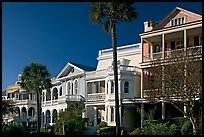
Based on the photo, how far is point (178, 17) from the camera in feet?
125

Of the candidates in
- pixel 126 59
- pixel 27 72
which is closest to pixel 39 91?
pixel 27 72

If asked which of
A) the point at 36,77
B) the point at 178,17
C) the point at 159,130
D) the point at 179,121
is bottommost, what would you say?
the point at 159,130

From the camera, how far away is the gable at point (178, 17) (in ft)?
121

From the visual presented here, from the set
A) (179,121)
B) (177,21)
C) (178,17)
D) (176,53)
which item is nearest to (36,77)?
(177,21)

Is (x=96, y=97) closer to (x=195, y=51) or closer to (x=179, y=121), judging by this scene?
(x=179, y=121)

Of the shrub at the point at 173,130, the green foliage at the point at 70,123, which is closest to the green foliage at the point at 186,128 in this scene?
the shrub at the point at 173,130

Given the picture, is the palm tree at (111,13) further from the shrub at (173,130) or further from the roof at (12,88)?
the roof at (12,88)

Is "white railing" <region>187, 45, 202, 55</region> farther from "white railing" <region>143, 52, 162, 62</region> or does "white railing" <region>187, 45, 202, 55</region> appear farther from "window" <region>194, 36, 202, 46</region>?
"white railing" <region>143, 52, 162, 62</region>

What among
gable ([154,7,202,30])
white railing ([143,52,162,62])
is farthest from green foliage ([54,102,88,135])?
gable ([154,7,202,30])

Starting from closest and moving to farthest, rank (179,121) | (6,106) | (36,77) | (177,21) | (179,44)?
(179,121) < (177,21) < (179,44) < (6,106) < (36,77)

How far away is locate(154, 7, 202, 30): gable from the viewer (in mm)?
37000

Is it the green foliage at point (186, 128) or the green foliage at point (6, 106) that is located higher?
the green foliage at point (6, 106)

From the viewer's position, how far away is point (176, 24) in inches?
A: 1499

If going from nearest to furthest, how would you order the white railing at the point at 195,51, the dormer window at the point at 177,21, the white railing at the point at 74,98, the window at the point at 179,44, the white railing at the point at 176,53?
the white railing at the point at 176,53
the white railing at the point at 195,51
the dormer window at the point at 177,21
the window at the point at 179,44
the white railing at the point at 74,98
